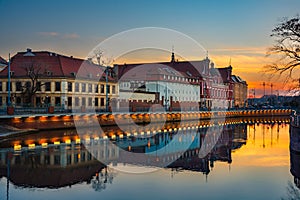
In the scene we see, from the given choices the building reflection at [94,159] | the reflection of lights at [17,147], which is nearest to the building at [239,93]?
the building reflection at [94,159]

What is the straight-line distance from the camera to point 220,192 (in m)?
15.5

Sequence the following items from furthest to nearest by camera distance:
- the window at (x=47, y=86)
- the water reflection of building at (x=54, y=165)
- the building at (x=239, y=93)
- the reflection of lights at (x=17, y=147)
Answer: the building at (x=239, y=93), the window at (x=47, y=86), the reflection of lights at (x=17, y=147), the water reflection of building at (x=54, y=165)

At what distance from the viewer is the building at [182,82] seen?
253 ft

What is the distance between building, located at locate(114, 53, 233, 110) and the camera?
7712cm

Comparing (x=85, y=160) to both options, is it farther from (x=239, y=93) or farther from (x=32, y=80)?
(x=239, y=93)

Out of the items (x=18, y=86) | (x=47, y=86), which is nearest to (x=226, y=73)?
(x=47, y=86)

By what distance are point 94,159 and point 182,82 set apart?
211 ft

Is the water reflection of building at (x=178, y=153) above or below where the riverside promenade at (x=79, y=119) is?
below

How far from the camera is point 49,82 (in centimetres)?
5219

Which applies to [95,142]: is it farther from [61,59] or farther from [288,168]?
[61,59]

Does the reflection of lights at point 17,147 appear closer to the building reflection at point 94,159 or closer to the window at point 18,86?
the building reflection at point 94,159

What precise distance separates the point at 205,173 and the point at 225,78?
91.9 meters

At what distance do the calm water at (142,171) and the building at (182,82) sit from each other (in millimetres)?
37802

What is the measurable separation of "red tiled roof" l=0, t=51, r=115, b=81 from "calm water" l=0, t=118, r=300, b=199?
2366 centimetres
